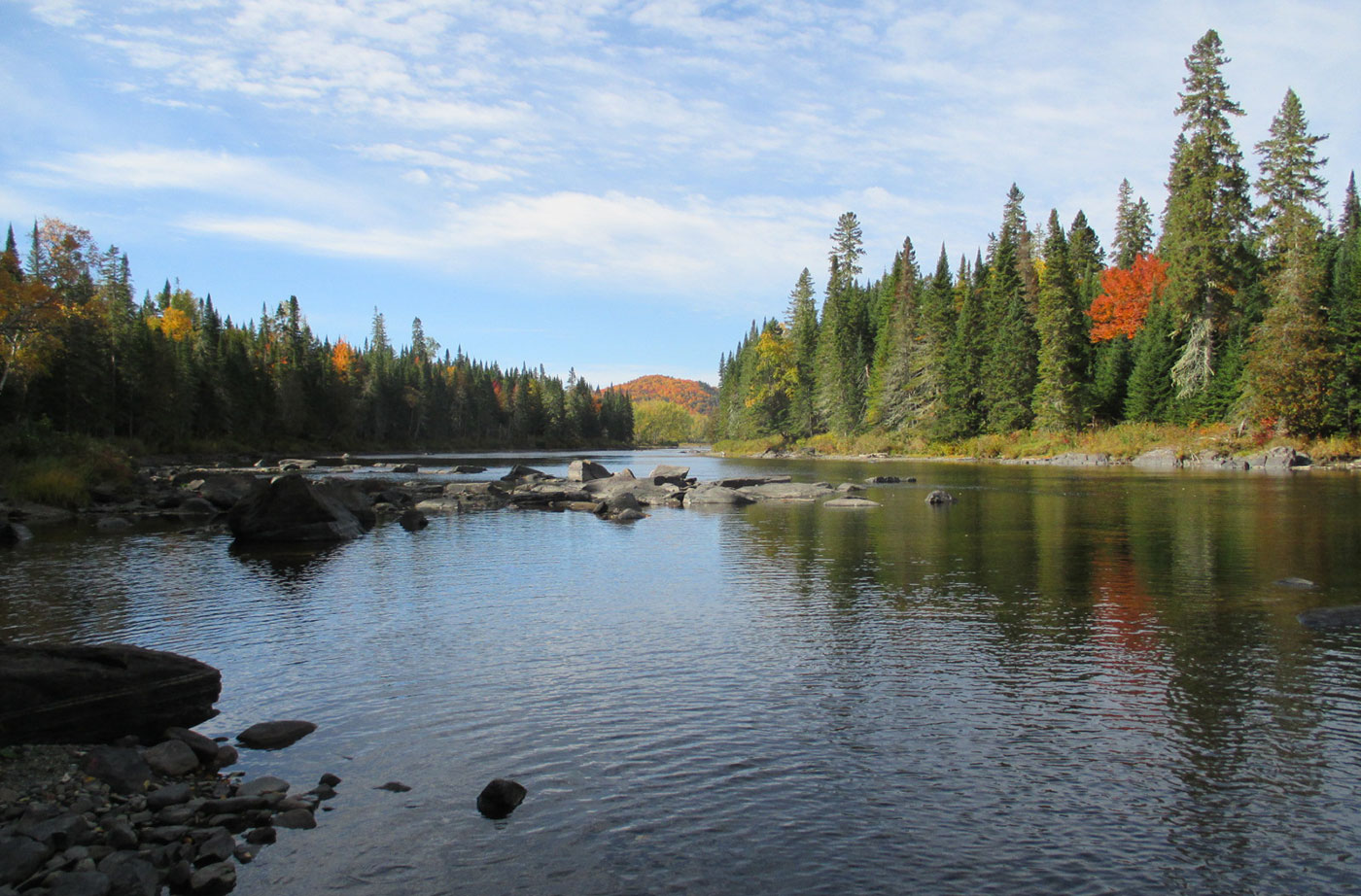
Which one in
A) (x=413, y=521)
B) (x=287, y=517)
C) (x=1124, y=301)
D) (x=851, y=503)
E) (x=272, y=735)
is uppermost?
(x=1124, y=301)

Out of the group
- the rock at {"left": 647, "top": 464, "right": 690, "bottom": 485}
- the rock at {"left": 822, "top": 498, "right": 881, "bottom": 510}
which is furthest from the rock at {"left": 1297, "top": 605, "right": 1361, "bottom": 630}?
the rock at {"left": 647, "top": 464, "right": 690, "bottom": 485}

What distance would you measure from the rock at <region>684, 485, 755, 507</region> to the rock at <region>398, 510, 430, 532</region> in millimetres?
13458

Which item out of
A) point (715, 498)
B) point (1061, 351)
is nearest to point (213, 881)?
point (715, 498)

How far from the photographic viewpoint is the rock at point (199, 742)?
8750mm

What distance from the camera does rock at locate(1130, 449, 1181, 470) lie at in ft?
183

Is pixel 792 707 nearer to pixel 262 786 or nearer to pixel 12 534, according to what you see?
pixel 262 786

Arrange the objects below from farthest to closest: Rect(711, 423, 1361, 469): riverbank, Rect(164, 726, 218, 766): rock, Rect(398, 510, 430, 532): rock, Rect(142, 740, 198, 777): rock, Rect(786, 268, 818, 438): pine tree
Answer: Rect(786, 268, 818, 438): pine tree, Rect(711, 423, 1361, 469): riverbank, Rect(398, 510, 430, 532): rock, Rect(164, 726, 218, 766): rock, Rect(142, 740, 198, 777): rock

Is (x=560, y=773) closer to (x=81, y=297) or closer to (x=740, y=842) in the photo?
(x=740, y=842)

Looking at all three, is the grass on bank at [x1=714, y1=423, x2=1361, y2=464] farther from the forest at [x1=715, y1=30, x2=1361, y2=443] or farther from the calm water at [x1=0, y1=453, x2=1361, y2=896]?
the calm water at [x1=0, y1=453, x2=1361, y2=896]

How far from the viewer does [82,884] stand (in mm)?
5895

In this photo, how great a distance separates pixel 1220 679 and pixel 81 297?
240ft

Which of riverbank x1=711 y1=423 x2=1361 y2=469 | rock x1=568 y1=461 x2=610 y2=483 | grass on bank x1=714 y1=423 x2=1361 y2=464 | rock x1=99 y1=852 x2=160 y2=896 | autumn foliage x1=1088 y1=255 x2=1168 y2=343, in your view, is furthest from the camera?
autumn foliage x1=1088 y1=255 x2=1168 y2=343

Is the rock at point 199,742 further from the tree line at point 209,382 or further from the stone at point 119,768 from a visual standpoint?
the tree line at point 209,382

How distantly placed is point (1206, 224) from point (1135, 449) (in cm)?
1762
